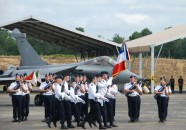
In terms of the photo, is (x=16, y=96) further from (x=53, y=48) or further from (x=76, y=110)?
(x=53, y=48)

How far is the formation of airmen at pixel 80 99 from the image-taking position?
18.8m

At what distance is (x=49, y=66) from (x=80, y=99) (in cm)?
2756

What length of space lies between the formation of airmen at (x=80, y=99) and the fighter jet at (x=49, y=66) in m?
17.6

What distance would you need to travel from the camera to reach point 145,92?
47.2m

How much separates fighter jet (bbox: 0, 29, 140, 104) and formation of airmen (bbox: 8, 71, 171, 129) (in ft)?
57.7

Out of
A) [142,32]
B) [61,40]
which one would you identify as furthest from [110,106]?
[142,32]

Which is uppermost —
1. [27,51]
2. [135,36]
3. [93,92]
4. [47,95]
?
[135,36]

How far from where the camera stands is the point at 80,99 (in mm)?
19266

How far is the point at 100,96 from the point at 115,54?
111 feet

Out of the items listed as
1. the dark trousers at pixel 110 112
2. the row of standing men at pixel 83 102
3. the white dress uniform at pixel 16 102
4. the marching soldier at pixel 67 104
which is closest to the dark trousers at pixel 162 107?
the row of standing men at pixel 83 102

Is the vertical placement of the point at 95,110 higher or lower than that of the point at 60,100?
lower

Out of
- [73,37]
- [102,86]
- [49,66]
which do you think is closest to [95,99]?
[102,86]

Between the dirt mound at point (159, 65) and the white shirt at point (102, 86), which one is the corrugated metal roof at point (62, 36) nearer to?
the dirt mound at point (159, 65)

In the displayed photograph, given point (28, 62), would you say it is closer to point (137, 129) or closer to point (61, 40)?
point (61, 40)
